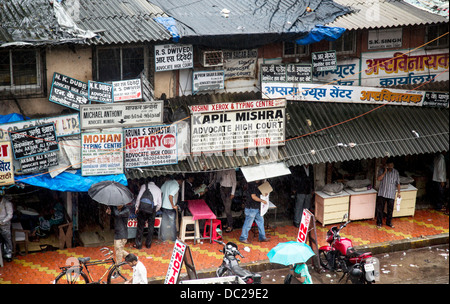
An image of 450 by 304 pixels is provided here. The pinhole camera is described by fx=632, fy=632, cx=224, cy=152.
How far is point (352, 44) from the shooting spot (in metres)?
17.4

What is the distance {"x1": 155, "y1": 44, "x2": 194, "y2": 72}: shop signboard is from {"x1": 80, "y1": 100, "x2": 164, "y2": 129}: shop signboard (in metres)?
0.89

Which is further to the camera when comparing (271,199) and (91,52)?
(271,199)

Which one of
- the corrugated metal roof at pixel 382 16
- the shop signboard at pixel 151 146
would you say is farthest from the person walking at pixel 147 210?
the corrugated metal roof at pixel 382 16

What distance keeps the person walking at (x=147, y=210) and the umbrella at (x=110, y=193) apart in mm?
1319

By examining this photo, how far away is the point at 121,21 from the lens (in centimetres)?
1486

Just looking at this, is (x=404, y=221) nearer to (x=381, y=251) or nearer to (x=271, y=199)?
(x=381, y=251)

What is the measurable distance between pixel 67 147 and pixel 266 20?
588 cm

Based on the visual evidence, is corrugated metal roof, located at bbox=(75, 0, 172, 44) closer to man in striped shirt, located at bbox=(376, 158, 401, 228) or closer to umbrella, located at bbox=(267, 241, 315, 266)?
umbrella, located at bbox=(267, 241, 315, 266)

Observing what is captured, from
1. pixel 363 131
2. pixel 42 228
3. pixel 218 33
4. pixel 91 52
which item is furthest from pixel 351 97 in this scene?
pixel 42 228

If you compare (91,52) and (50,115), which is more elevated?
(91,52)

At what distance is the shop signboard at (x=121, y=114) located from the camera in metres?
14.6

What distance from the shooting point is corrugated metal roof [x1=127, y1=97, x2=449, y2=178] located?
53.2 feet

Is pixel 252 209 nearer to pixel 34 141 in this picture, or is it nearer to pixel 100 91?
pixel 100 91

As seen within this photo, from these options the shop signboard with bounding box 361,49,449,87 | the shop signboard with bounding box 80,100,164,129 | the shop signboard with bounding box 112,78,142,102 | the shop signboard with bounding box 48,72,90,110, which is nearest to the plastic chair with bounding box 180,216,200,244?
the shop signboard with bounding box 80,100,164,129
